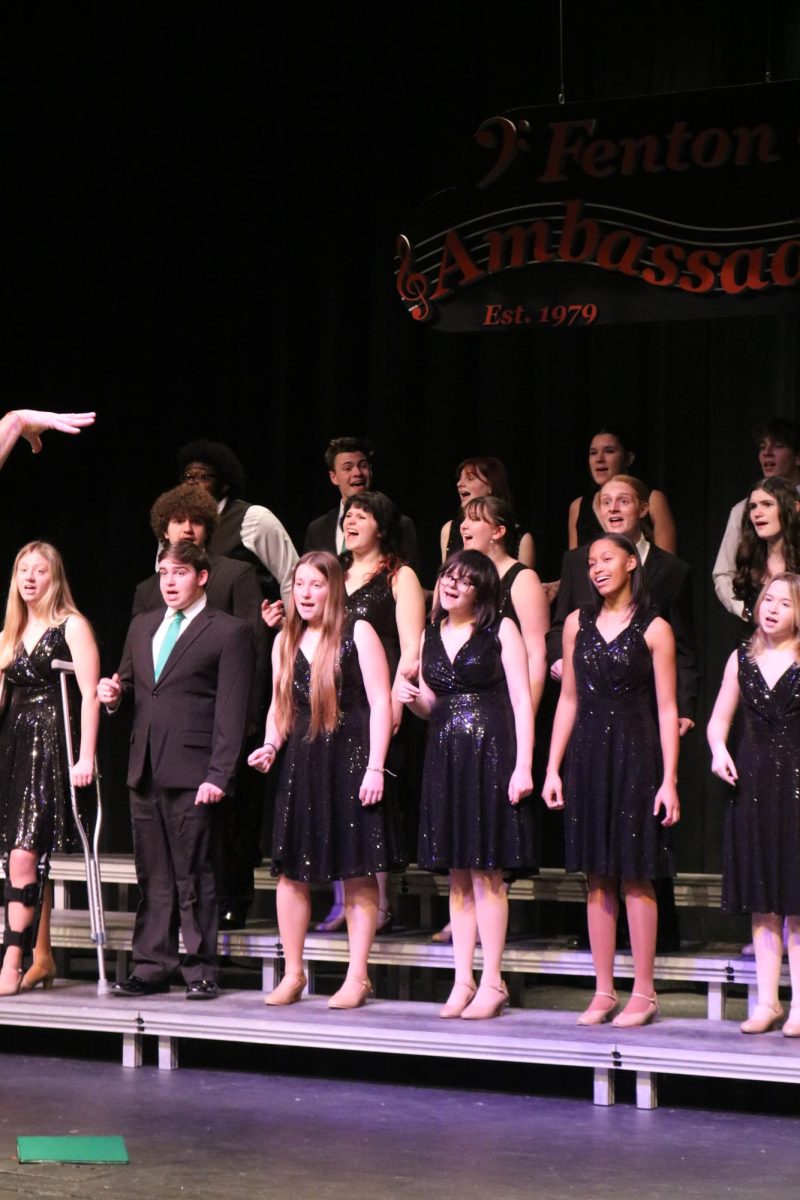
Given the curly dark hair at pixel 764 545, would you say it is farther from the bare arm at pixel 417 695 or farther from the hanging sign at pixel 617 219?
the bare arm at pixel 417 695

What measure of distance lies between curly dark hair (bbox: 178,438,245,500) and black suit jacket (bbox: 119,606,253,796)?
27.8 inches

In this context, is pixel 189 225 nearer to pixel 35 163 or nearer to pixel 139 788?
pixel 35 163

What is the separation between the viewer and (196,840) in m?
5.86

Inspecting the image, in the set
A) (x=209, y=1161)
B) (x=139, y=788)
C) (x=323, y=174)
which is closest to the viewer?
(x=209, y=1161)

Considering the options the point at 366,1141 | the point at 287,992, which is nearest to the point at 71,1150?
the point at 366,1141

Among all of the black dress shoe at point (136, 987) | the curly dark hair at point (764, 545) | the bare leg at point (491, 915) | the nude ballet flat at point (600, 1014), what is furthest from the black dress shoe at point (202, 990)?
the curly dark hair at point (764, 545)

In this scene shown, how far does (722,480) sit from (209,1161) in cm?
365

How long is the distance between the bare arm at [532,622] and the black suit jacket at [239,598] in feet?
2.87

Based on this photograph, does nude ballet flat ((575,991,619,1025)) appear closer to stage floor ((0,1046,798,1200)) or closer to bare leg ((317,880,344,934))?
stage floor ((0,1046,798,1200))

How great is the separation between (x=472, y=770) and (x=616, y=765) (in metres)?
0.44

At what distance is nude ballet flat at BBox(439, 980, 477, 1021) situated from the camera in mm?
5582

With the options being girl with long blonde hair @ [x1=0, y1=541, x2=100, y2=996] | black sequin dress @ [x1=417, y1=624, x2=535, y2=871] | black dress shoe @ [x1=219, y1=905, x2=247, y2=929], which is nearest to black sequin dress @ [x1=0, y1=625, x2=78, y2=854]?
girl with long blonde hair @ [x1=0, y1=541, x2=100, y2=996]

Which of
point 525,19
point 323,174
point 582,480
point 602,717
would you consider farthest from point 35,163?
point 602,717

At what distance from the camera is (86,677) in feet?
20.4
